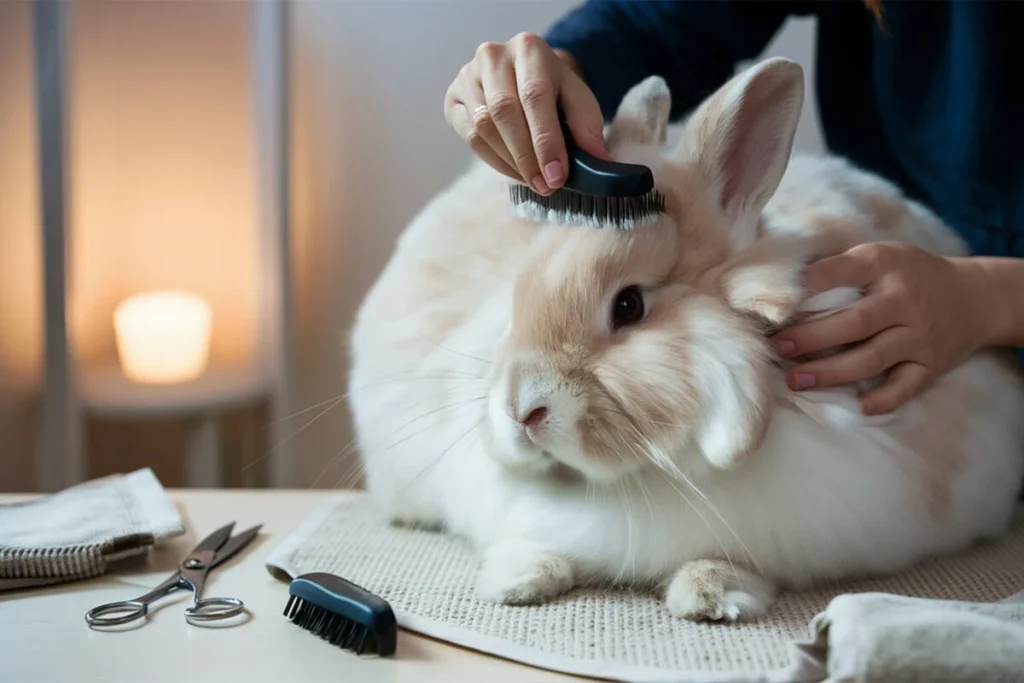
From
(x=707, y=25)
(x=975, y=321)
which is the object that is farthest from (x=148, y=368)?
(x=975, y=321)

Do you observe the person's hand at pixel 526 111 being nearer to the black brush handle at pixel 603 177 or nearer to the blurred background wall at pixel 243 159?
the black brush handle at pixel 603 177

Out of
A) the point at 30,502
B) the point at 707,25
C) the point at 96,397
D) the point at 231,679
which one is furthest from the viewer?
the point at 96,397

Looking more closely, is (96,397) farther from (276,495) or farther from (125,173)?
(276,495)

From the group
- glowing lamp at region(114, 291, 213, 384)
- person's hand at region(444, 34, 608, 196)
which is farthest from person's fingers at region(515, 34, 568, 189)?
glowing lamp at region(114, 291, 213, 384)

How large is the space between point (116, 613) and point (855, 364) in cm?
69

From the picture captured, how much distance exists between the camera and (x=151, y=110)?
200 cm

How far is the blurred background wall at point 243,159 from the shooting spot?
1.87 m

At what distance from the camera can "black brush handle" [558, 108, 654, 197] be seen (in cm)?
83

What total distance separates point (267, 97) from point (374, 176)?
0.26m

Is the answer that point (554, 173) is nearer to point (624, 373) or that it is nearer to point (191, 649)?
point (624, 373)

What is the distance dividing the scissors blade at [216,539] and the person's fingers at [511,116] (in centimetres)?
50

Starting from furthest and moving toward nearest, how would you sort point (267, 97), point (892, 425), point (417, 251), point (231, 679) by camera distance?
point (267, 97), point (417, 251), point (892, 425), point (231, 679)

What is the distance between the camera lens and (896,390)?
0.92m

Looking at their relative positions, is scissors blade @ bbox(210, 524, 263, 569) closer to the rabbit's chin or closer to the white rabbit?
the white rabbit
